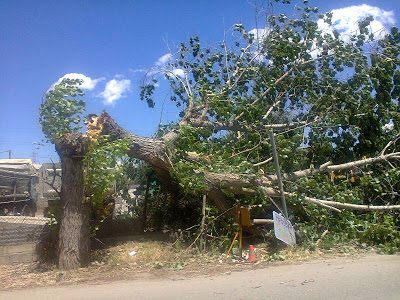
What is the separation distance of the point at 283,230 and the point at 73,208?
396cm

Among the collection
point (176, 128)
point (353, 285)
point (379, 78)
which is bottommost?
point (353, 285)

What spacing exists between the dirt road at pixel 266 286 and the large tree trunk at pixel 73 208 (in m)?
1.30

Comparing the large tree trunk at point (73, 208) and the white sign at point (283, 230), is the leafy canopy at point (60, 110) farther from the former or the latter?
the white sign at point (283, 230)

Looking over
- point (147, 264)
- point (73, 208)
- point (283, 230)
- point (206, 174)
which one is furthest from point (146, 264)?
point (283, 230)

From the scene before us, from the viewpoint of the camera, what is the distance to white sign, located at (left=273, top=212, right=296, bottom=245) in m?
7.85

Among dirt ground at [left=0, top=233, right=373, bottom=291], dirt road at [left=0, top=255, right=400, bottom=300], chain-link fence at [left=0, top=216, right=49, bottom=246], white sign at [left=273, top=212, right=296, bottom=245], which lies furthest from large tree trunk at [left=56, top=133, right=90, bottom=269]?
white sign at [left=273, top=212, right=296, bottom=245]

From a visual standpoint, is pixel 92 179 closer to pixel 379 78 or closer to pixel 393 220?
pixel 393 220

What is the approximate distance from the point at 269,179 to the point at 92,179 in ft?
12.9

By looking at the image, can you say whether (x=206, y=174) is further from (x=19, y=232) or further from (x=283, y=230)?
(x=19, y=232)

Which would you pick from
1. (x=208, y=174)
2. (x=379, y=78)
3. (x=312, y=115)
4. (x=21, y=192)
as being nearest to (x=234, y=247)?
(x=208, y=174)

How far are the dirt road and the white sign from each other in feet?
2.60

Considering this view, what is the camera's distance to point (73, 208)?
7.95 meters

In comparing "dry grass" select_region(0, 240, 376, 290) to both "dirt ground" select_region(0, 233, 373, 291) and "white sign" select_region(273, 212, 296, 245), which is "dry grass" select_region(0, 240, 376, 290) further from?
"white sign" select_region(273, 212, 296, 245)

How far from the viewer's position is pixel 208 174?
30.2 ft
